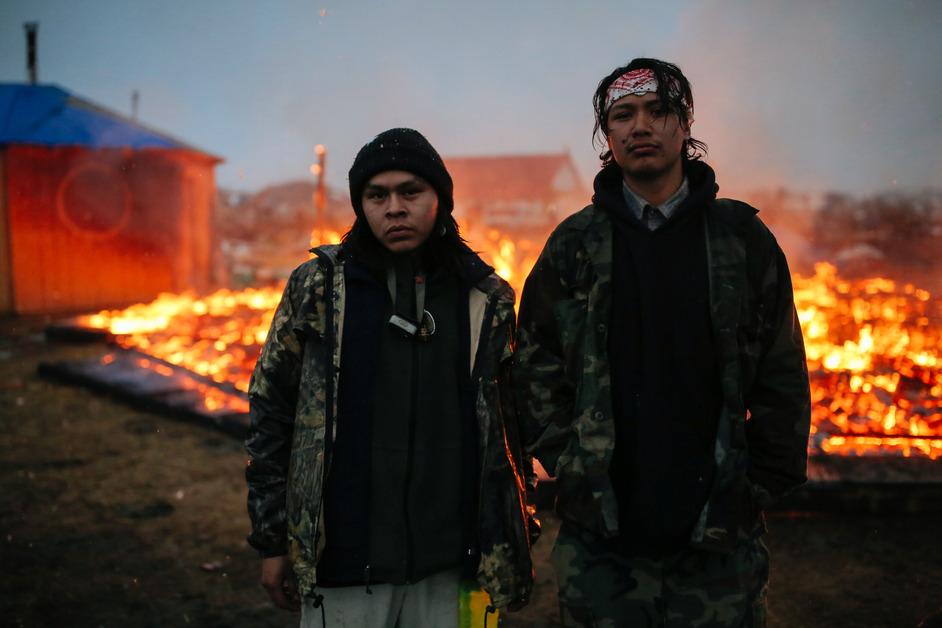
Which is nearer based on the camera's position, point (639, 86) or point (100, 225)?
point (639, 86)

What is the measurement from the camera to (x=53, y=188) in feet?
47.7

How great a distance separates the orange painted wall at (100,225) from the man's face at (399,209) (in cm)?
1516

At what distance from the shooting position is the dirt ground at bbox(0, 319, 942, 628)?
3332 mm

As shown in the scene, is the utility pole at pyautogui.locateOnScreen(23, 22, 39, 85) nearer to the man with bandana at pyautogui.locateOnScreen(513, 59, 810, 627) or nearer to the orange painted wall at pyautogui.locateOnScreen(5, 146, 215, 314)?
the orange painted wall at pyautogui.locateOnScreen(5, 146, 215, 314)

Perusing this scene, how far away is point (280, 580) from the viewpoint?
1.96 m

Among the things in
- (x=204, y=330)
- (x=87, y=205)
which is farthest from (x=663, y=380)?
(x=87, y=205)

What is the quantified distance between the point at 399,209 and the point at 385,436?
0.64 metres

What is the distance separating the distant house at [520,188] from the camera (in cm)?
3891

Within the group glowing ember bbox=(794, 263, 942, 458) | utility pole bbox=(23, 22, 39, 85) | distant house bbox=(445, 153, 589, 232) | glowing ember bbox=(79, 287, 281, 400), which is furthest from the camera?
distant house bbox=(445, 153, 589, 232)

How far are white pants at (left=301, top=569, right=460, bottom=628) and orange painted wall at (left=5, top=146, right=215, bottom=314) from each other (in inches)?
600

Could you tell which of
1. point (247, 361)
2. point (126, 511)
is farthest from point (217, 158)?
point (126, 511)

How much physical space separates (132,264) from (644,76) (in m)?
16.4

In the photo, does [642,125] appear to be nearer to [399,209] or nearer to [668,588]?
[399,209]

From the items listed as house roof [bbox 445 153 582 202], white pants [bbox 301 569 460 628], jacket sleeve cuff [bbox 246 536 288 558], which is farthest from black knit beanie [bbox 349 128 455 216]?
house roof [bbox 445 153 582 202]
